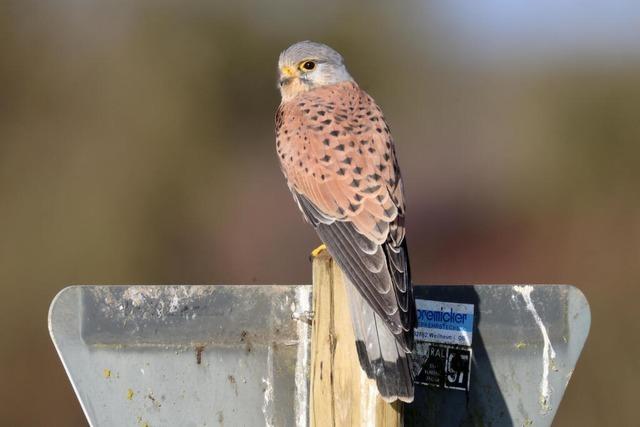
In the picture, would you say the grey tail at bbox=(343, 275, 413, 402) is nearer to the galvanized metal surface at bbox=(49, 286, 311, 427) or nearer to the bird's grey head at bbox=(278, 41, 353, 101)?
the galvanized metal surface at bbox=(49, 286, 311, 427)

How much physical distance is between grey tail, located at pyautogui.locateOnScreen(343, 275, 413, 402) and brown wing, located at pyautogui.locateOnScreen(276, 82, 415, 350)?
Answer: 3cm

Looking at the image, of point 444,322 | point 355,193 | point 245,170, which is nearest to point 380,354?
point 444,322

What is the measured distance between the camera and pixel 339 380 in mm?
2645

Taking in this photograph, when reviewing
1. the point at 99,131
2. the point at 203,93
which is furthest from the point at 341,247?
the point at 203,93

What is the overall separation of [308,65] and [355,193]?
3.96 feet

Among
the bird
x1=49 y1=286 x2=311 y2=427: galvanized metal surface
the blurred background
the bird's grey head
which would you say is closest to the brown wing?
the bird

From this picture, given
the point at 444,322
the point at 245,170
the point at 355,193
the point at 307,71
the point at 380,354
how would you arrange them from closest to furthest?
the point at 380,354 < the point at 444,322 < the point at 355,193 < the point at 307,71 < the point at 245,170

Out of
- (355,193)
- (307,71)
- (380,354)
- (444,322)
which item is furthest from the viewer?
(307,71)

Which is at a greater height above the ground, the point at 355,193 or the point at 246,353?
the point at 355,193

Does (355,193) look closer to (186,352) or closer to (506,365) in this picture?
(506,365)

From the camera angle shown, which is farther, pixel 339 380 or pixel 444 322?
pixel 444 322

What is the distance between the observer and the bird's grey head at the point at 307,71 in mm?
4422

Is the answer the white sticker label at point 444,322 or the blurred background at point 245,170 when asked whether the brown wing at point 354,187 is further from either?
the blurred background at point 245,170

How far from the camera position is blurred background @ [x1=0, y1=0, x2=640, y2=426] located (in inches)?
337
